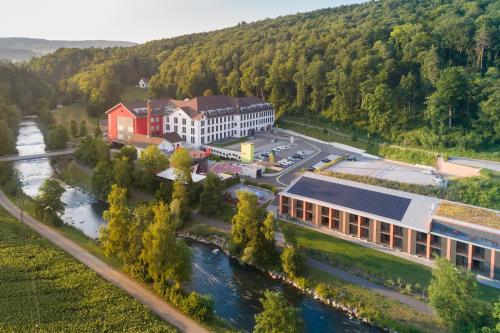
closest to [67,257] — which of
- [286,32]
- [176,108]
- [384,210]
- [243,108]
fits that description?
[384,210]

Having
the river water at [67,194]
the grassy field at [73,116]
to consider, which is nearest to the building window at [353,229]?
the river water at [67,194]

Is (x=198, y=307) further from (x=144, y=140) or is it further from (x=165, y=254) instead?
(x=144, y=140)

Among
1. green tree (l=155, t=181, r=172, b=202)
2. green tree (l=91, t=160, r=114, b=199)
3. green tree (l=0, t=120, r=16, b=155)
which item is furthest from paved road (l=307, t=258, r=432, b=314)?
green tree (l=0, t=120, r=16, b=155)

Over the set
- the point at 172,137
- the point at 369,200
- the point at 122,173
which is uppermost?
the point at 172,137

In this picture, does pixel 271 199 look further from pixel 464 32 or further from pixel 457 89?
pixel 464 32

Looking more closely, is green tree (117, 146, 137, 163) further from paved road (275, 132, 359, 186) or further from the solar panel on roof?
the solar panel on roof

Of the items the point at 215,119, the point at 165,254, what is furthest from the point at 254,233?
the point at 215,119

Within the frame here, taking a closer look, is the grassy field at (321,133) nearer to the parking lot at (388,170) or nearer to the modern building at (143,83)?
the parking lot at (388,170)
